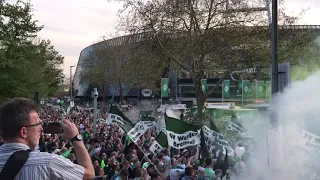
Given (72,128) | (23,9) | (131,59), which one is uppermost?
(23,9)

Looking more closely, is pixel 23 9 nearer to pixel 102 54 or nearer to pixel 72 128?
pixel 72 128

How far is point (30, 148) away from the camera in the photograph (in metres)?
2.64

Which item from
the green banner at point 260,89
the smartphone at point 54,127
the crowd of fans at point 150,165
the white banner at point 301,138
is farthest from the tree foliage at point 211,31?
the smartphone at point 54,127

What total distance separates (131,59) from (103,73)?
145 ft

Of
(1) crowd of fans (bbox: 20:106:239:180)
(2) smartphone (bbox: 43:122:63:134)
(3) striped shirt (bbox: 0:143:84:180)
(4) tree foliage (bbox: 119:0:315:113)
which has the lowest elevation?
(1) crowd of fans (bbox: 20:106:239:180)

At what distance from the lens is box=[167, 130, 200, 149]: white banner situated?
1136cm

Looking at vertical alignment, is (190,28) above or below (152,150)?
above

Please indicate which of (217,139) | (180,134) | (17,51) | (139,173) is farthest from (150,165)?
(17,51)

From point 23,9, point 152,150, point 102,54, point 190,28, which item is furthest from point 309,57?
point 102,54

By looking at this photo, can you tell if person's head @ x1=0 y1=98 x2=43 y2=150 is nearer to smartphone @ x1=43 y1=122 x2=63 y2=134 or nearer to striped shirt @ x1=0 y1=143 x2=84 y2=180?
striped shirt @ x1=0 y1=143 x2=84 y2=180

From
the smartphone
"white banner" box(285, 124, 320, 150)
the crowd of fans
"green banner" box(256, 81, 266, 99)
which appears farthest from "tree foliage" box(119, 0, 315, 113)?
the smartphone

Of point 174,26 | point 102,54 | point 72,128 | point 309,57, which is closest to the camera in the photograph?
point 72,128

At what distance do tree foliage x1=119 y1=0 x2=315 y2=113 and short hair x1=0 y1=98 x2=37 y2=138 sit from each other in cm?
2067

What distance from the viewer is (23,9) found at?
2711 cm
